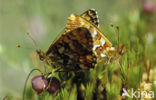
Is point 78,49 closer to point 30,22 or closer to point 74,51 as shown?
point 74,51

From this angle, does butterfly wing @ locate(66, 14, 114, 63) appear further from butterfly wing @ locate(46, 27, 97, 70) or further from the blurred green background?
the blurred green background

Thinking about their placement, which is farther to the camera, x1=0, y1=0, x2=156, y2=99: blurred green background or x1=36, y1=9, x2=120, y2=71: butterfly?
x1=0, y1=0, x2=156, y2=99: blurred green background

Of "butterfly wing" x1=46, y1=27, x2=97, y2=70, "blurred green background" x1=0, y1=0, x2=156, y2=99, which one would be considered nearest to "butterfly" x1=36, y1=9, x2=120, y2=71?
"butterfly wing" x1=46, y1=27, x2=97, y2=70

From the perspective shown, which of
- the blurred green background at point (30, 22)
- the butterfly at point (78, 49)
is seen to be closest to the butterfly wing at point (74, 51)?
the butterfly at point (78, 49)

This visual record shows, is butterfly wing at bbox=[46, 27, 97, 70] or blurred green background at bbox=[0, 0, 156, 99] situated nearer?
butterfly wing at bbox=[46, 27, 97, 70]

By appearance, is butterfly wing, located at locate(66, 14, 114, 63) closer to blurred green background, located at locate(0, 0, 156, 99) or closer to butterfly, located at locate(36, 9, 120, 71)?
butterfly, located at locate(36, 9, 120, 71)

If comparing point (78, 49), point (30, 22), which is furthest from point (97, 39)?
point (30, 22)
